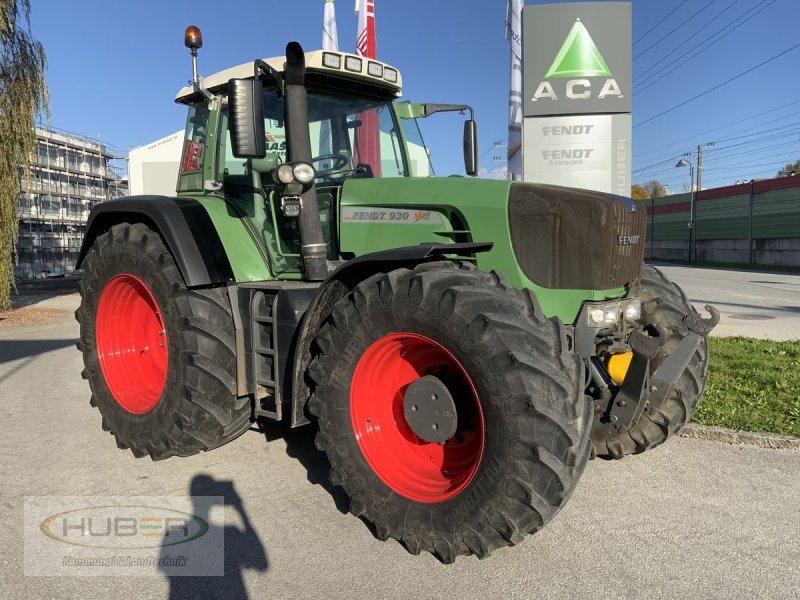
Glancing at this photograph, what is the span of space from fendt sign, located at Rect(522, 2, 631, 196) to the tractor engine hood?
8587 millimetres

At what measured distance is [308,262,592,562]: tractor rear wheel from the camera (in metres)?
2.74

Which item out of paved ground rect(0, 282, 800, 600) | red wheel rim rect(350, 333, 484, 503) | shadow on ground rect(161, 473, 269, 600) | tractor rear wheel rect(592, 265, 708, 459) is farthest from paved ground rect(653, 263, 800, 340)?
shadow on ground rect(161, 473, 269, 600)

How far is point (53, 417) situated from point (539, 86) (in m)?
9.59

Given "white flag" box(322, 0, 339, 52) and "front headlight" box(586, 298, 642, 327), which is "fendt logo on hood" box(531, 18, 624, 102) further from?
"front headlight" box(586, 298, 642, 327)

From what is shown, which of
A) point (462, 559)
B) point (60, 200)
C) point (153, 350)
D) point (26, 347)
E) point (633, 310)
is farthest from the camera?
point (60, 200)

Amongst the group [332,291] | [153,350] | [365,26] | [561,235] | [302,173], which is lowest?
[153,350]

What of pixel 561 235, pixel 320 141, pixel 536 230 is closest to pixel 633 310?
pixel 561 235

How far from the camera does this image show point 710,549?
126 inches

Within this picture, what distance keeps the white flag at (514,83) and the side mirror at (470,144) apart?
8570mm

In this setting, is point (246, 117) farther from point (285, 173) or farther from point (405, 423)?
point (405, 423)

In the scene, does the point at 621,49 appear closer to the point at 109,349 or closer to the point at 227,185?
the point at 227,185

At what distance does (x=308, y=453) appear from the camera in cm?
463

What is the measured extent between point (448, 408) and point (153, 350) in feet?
9.68

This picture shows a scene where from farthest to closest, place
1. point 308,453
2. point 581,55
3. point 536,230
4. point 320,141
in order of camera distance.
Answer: point 581,55 < point 308,453 < point 320,141 < point 536,230
